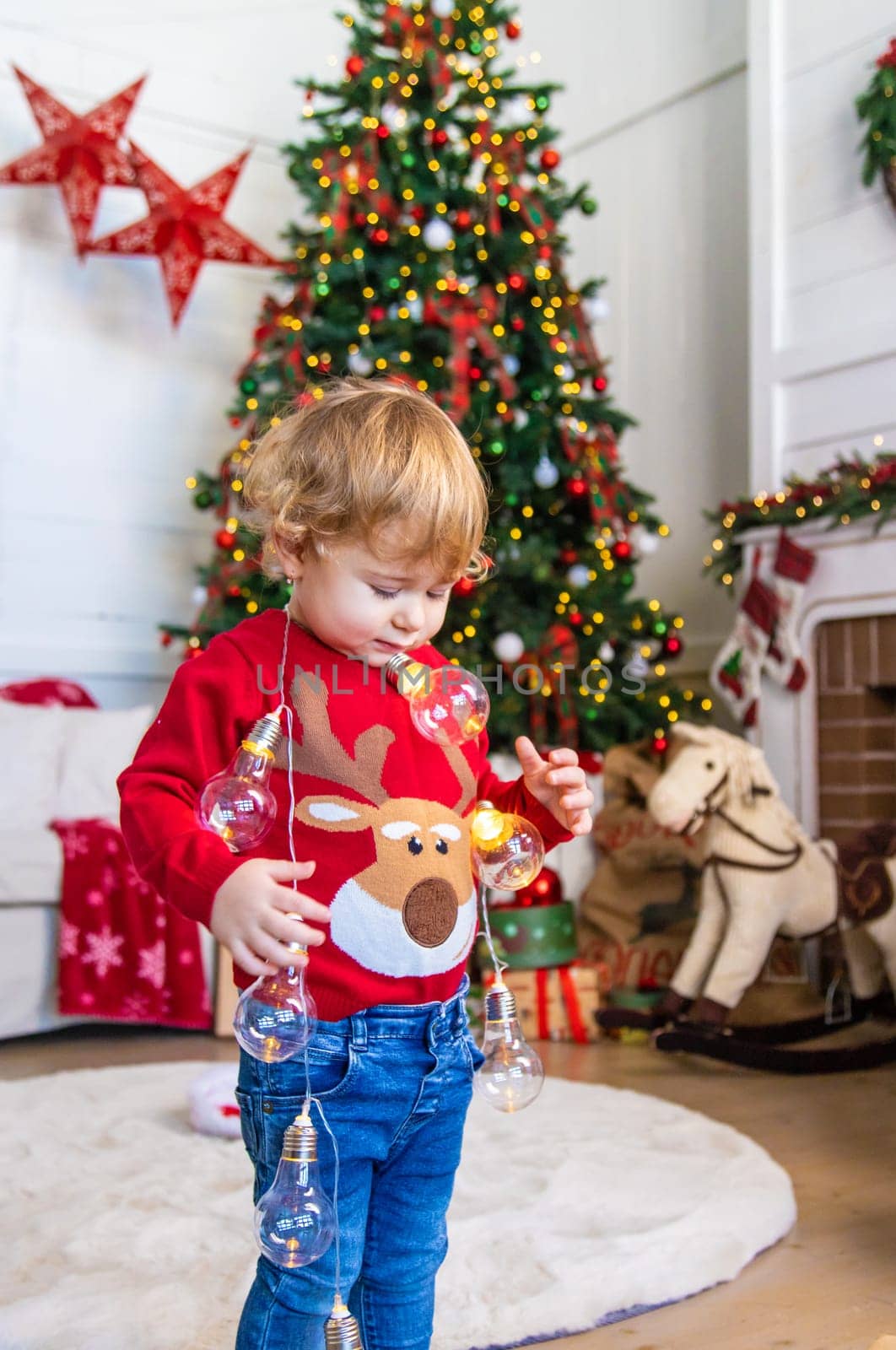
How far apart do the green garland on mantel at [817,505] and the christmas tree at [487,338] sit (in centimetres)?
23

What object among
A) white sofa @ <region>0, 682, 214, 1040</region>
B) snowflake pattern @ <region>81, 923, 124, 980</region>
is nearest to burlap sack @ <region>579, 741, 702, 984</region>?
white sofa @ <region>0, 682, 214, 1040</region>

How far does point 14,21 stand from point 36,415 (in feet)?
4.34

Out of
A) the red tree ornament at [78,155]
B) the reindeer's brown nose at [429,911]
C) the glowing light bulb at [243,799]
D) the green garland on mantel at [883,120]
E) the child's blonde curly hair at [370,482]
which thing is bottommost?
the reindeer's brown nose at [429,911]

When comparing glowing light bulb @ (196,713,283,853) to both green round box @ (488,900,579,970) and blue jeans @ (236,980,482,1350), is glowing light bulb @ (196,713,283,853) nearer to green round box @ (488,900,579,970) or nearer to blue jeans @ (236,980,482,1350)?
blue jeans @ (236,980,482,1350)

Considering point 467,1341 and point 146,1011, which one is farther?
point 146,1011

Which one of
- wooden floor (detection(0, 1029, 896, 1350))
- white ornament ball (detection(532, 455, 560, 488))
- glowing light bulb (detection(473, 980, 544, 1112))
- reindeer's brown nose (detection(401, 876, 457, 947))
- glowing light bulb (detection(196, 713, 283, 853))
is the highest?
white ornament ball (detection(532, 455, 560, 488))

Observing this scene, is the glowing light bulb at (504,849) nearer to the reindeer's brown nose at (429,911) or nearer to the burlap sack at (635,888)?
the reindeer's brown nose at (429,911)

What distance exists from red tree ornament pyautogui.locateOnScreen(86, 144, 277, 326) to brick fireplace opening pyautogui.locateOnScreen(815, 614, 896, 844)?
2.18m

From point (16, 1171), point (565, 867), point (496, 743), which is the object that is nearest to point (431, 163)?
point (496, 743)

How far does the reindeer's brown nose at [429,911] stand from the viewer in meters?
1.04

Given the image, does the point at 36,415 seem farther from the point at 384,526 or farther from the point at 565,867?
the point at 384,526

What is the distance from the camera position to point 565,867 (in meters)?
3.58

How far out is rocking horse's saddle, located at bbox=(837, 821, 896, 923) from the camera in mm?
2832

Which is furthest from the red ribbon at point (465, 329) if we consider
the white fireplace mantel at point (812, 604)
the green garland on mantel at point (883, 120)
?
the green garland on mantel at point (883, 120)
